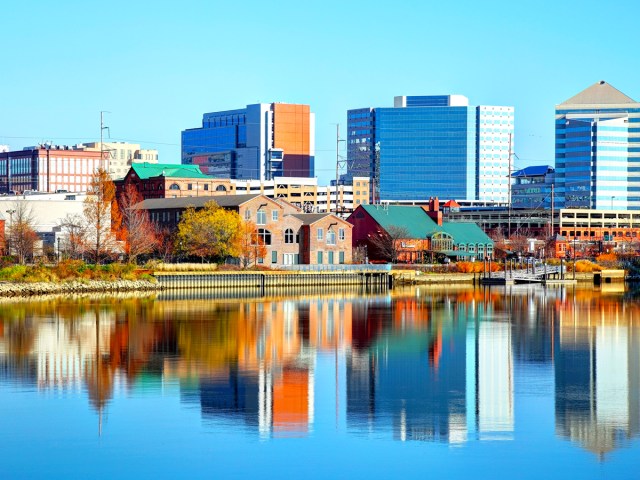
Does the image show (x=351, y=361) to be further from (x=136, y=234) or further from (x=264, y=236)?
(x=264, y=236)

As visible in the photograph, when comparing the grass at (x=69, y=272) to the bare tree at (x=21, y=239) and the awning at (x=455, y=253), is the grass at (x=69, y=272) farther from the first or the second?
the awning at (x=455, y=253)

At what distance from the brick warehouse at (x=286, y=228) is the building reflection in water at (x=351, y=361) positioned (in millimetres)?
32139

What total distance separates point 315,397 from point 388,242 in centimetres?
8118

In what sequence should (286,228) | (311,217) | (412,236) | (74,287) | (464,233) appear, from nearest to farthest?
1. (74,287)
2. (286,228)
3. (311,217)
4. (412,236)
5. (464,233)

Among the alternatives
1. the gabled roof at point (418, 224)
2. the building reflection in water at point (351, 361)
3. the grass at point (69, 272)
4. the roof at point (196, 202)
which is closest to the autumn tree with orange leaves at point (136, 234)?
the roof at point (196, 202)

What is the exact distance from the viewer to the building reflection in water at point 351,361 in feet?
90.5

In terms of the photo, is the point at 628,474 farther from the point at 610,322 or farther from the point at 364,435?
the point at 610,322

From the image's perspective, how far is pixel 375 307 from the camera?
213ft

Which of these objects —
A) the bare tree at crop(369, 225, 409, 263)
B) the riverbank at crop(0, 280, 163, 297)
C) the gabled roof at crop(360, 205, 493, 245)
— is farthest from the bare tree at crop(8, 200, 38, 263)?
the gabled roof at crop(360, 205, 493, 245)

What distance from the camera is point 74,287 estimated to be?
74312mm

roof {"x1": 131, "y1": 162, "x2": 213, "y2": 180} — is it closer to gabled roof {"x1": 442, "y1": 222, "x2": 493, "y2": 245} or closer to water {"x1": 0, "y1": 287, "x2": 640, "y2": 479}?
gabled roof {"x1": 442, "y1": 222, "x2": 493, "y2": 245}

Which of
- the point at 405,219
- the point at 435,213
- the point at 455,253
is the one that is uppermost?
the point at 435,213

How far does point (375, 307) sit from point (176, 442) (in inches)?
1609

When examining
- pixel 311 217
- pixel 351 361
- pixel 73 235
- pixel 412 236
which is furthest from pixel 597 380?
pixel 412 236
